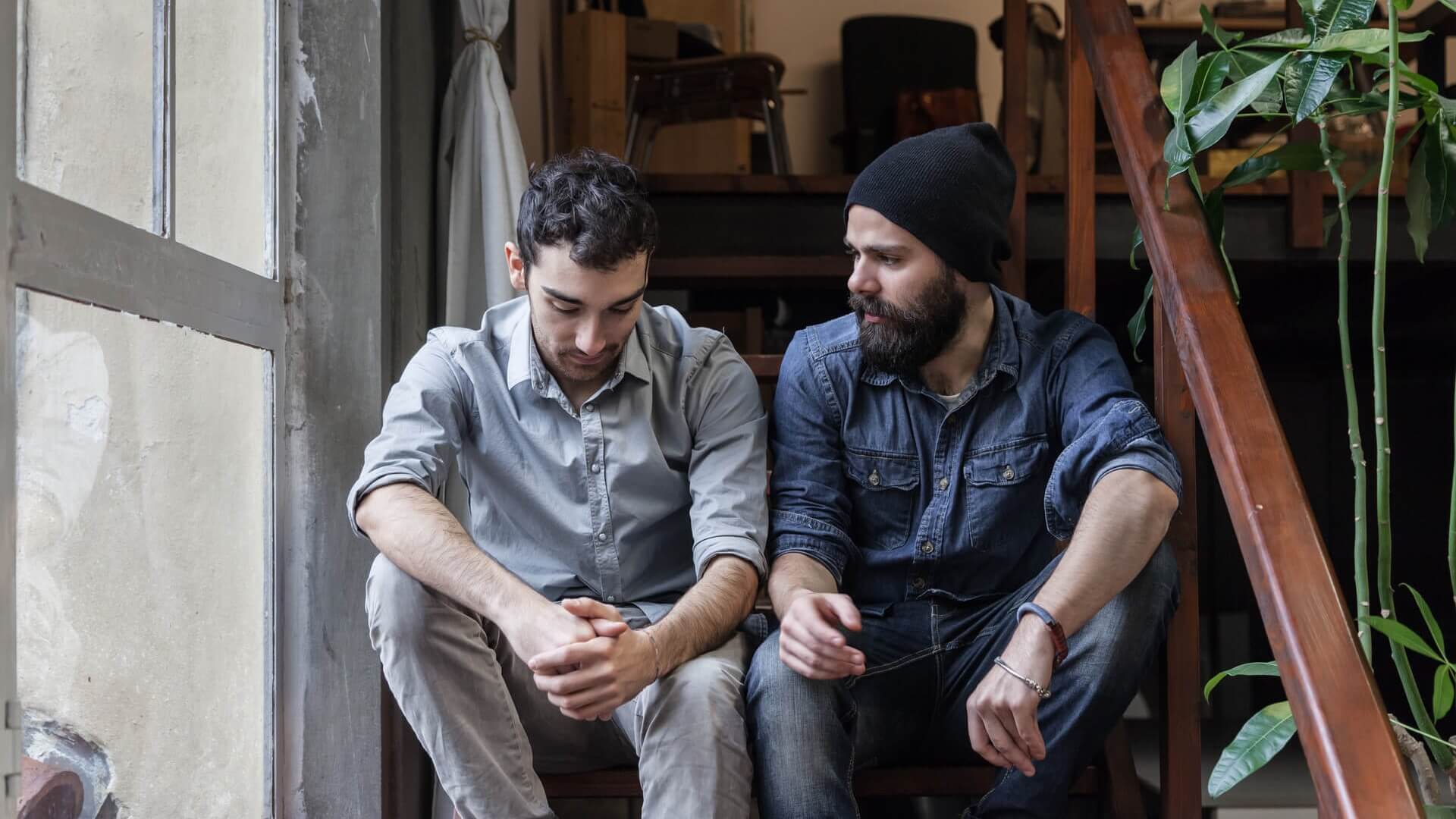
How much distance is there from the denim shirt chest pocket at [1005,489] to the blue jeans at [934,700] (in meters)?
0.09

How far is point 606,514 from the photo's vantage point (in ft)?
5.28

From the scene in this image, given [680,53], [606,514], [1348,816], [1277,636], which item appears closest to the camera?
[1348,816]

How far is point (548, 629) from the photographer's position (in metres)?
1.34

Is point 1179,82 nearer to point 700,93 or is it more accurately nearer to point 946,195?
point 946,195

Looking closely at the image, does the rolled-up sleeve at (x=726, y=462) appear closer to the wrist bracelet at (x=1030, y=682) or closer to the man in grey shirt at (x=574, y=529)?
the man in grey shirt at (x=574, y=529)

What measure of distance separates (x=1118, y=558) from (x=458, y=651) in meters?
0.78

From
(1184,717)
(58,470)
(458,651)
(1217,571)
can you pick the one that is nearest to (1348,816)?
(1184,717)

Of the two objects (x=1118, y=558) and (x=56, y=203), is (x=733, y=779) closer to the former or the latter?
(x=1118, y=558)

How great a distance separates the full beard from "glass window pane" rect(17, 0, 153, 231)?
3.05 feet

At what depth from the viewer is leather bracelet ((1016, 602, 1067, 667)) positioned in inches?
54.3

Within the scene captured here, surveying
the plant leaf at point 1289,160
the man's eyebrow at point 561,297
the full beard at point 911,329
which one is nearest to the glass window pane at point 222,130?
the man's eyebrow at point 561,297

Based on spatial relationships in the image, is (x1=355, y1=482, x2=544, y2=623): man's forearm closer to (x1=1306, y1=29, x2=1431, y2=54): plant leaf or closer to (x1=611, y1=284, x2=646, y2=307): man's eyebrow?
(x1=611, y1=284, x2=646, y2=307): man's eyebrow

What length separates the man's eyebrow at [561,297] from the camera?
A: 1.56 metres

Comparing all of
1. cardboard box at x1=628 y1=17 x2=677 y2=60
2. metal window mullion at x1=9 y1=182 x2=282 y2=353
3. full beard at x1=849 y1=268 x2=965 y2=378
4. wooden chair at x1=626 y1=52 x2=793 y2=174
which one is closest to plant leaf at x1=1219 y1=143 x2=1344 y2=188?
full beard at x1=849 y1=268 x2=965 y2=378
